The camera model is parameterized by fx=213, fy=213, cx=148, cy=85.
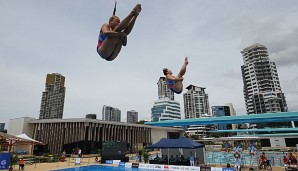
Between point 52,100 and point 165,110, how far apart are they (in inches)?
2445

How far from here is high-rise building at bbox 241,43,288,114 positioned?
101 meters

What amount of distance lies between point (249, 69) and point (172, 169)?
10859 cm

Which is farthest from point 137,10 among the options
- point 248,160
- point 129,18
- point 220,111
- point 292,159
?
point 220,111

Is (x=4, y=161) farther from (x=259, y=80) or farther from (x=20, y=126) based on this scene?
(x=259, y=80)

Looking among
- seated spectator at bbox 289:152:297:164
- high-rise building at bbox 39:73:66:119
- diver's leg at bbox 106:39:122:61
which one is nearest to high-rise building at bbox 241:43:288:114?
seated spectator at bbox 289:152:297:164

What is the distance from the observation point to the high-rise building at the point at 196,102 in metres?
151

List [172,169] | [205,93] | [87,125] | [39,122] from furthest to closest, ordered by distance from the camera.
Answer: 1. [205,93]
2. [39,122]
3. [87,125]
4. [172,169]

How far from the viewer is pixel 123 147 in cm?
2447

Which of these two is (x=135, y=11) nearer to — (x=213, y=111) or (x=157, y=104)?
(x=157, y=104)

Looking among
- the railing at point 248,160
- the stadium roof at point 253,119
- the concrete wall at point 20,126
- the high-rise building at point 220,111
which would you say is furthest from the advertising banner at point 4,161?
the high-rise building at point 220,111

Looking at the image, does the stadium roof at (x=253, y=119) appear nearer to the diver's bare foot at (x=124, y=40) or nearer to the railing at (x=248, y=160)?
the railing at (x=248, y=160)

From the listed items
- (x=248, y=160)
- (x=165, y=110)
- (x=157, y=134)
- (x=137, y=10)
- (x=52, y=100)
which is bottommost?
(x=248, y=160)

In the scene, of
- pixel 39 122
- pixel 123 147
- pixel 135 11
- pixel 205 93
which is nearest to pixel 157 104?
pixel 205 93

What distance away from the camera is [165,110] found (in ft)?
392
